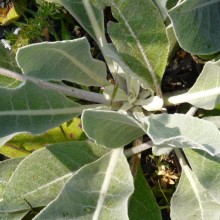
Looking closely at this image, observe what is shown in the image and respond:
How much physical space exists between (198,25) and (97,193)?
50 cm

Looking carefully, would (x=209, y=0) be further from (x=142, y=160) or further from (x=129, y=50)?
(x=142, y=160)

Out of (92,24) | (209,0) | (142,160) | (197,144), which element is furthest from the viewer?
(142,160)

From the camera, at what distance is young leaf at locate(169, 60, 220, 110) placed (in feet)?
4.64

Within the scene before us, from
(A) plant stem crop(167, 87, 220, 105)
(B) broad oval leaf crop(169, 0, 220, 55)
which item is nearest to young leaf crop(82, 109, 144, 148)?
(A) plant stem crop(167, 87, 220, 105)

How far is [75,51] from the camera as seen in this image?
4.63 feet

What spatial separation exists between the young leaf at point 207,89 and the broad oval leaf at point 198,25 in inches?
3.6

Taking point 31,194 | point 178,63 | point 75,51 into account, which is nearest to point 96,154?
point 31,194

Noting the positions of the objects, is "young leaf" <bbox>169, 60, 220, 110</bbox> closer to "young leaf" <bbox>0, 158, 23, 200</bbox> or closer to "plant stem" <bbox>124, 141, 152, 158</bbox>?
"plant stem" <bbox>124, 141, 152, 158</bbox>

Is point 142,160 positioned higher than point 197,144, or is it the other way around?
point 197,144

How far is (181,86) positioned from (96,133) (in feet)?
1.75

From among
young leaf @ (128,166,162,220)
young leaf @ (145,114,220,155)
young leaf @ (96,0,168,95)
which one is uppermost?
young leaf @ (96,0,168,95)

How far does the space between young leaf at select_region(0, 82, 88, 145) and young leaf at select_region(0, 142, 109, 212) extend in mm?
81

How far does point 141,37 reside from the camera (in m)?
1.50

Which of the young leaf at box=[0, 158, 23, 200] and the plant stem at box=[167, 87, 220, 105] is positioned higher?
the plant stem at box=[167, 87, 220, 105]
